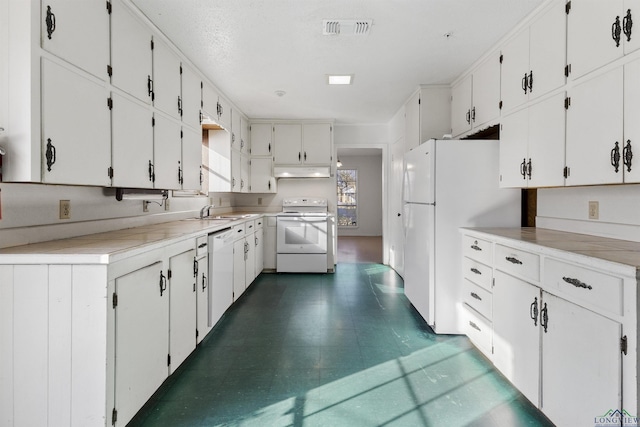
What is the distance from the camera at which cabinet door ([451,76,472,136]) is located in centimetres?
335

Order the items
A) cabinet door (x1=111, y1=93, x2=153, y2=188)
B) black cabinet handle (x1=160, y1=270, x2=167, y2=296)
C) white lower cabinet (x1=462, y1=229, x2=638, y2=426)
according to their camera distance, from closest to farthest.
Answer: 1. white lower cabinet (x1=462, y1=229, x2=638, y2=426)
2. black cabinet handle (x1=160, y1=270, x2=167, y2=296)
3. cabinet door (x1=111, y1=93, x2=153, y2=188)

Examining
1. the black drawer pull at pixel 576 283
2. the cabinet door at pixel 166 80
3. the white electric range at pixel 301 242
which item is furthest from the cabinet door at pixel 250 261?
the black drawer pull at pixel 576 283

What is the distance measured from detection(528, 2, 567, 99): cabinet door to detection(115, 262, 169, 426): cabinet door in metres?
2.70

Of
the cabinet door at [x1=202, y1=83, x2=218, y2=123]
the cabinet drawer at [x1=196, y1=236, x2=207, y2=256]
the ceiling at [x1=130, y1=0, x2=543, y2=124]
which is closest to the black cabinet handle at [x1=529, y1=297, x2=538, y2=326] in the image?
the ceiling at [x1=130, y1=0, x2=543, y2=124]

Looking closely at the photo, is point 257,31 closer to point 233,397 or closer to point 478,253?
point 478,253

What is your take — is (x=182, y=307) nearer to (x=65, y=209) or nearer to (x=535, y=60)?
(x=65, y=209)

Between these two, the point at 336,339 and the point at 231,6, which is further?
the point at 336,339

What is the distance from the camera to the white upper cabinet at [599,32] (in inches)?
63.0

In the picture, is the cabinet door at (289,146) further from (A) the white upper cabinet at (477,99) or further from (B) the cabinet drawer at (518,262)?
(B) the cabinet drawer at (518,262)

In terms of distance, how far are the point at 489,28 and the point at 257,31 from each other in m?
1.78

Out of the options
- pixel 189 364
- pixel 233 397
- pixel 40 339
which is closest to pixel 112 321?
pixel 40 339

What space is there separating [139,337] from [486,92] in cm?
324

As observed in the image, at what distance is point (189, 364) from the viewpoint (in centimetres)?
237

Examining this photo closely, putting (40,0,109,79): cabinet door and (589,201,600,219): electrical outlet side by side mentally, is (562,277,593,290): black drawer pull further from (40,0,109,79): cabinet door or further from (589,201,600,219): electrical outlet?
(40,0,109,79): cabinet door
